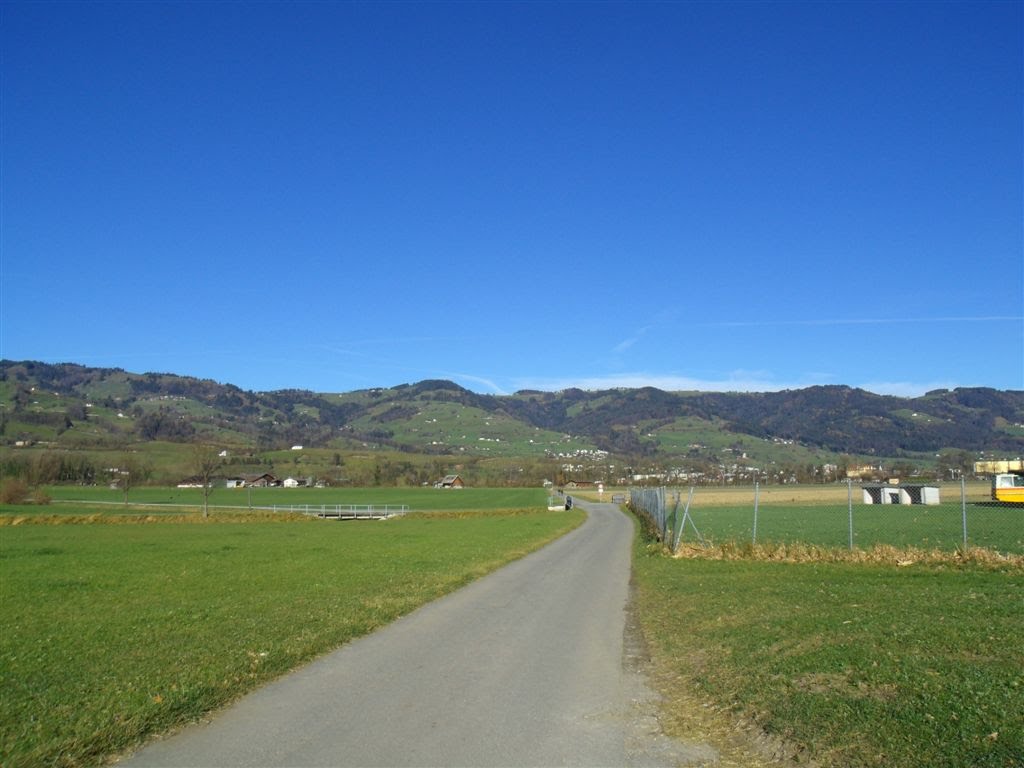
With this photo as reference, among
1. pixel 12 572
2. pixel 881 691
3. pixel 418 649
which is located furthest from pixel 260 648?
pixel 12 572

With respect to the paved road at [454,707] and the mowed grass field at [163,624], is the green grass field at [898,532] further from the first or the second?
the paved road at [454,707]

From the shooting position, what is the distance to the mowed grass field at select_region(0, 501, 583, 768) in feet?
24.3

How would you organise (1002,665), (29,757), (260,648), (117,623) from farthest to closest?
(117,623), (260,648), (1002,665), (29,757)

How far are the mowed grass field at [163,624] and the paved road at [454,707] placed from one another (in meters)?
0.55

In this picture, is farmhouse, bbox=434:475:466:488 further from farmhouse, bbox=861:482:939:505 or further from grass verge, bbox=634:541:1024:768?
grass verge, bbox=634:541:1024:768

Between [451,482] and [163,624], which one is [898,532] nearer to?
[163,624]

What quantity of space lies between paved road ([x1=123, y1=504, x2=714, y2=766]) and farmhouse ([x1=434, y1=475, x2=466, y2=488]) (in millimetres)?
150051

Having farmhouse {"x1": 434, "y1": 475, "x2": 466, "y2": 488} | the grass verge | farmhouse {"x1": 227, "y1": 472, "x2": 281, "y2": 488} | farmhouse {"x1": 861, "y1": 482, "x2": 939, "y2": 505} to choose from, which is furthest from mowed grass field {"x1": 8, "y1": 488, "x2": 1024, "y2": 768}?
farmhouse {"x1": 227, "y1": 472, "x2": 281, "y2": 488}

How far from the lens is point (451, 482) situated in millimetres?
165500

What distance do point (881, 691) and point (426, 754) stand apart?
4237 mm

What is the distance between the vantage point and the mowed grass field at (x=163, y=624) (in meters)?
7.42

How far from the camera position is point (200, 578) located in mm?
Answer: 21047

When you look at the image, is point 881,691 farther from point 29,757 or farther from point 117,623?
point 117,623

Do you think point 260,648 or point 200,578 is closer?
point 260,648
